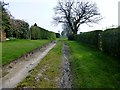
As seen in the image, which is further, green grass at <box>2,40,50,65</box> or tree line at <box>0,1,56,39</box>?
tree line at <box>0,1,56,39</box>

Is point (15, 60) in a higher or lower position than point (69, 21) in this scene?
lower

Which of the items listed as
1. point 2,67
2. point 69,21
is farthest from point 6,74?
point 69,21

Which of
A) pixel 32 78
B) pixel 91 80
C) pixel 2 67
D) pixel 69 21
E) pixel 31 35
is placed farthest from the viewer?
pixel 69 21

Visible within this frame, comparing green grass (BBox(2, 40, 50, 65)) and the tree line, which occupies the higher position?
the tree line

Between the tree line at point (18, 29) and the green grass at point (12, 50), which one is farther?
the tree line at point (18, 29)

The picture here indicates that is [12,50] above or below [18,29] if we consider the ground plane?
below

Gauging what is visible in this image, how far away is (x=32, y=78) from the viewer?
29.5ft

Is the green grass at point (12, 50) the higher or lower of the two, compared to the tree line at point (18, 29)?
lower

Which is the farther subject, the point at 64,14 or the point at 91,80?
the point at 64,14

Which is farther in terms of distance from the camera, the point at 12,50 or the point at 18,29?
the point at 18,29

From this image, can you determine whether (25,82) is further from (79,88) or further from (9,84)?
(79,88)

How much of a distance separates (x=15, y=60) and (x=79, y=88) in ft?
25.2

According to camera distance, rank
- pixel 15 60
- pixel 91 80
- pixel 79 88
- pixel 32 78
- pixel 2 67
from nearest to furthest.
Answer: pixel 79 88
pixel 91 80
pixel 32 78
pixel 2 67
pixel 15 60

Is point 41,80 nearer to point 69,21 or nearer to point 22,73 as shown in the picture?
point 22,73
